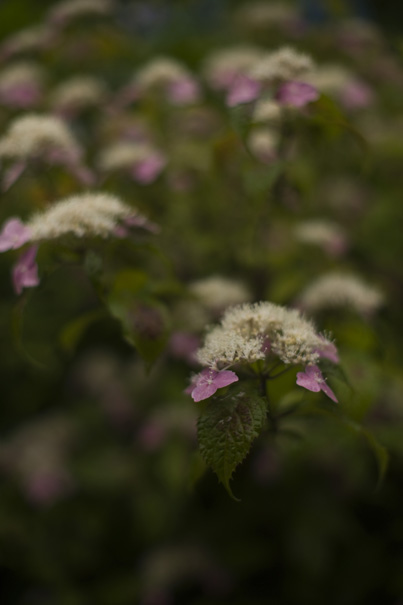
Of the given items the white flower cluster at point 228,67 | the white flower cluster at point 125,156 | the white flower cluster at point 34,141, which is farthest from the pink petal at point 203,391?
the white flower cluster at point 228,67

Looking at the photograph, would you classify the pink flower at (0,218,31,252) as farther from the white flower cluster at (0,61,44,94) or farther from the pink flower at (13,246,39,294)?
the white flower cluster at (0,61,44,94)

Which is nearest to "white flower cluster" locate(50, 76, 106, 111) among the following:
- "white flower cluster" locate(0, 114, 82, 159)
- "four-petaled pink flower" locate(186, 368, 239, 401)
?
"white flower cluster" locate(0, 114, 82, 159)

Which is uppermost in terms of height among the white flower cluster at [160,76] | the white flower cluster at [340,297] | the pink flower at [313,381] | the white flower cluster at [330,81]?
the pink flower at [313,381]

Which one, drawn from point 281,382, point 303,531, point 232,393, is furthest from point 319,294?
point 303,531

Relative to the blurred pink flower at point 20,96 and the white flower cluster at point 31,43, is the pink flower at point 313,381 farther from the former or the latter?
the white flower cluster at point 31,43

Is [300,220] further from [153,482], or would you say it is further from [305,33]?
[153,482]

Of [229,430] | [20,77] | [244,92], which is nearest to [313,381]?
[229,430]
